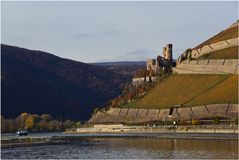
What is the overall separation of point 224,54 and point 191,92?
1863 cm

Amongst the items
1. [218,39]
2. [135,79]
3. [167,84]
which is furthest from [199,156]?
[135,79]

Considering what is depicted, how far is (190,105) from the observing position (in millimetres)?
127938

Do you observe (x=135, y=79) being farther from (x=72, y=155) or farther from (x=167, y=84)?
(x=72, y=155)

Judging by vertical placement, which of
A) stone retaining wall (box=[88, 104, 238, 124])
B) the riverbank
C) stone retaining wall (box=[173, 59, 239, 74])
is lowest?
the riverbank

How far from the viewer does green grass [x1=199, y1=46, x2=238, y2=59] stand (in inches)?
5748

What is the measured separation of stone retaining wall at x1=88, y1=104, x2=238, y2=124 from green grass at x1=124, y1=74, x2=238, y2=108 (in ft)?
6.24

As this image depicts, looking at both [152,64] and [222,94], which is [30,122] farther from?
[222,94]

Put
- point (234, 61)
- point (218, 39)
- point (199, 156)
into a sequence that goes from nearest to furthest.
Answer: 1. point (199, 156)
2. point (234, 61)
3. point (218, 39)

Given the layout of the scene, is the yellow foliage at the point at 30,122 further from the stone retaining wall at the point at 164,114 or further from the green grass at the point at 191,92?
the green grass at the point at 191,92

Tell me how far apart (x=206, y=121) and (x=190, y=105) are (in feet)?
42.1

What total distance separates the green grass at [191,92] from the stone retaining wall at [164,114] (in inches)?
74.8

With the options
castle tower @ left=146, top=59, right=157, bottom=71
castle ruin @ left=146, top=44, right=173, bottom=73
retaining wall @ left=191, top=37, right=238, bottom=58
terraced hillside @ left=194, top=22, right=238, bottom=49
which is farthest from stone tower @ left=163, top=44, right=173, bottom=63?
retaining wall @ left=191, top=37, right=238, bottom=58

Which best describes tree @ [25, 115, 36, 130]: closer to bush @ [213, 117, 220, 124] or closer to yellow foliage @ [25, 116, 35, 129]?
yellow foliage @ [25, 116, 35, 129]

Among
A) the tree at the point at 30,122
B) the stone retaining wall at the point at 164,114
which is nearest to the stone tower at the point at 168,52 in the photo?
the stone retaining wall at the point at 164,114
